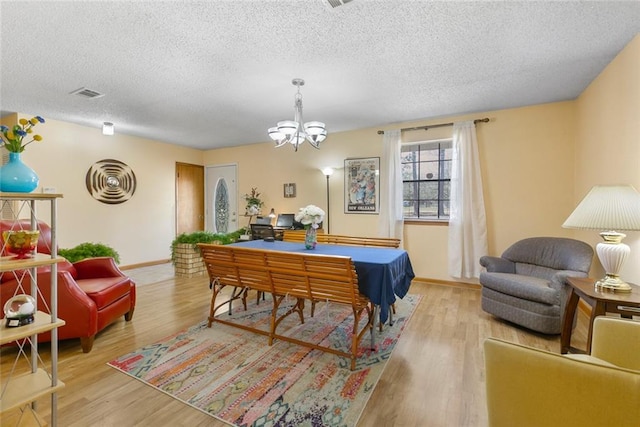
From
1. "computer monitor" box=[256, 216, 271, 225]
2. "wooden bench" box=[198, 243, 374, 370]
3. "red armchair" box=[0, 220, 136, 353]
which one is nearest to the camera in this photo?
"wooden bench" box=[198, 243, 374, 370]

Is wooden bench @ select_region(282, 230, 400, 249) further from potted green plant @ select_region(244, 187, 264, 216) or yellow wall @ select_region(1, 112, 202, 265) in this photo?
yellow wall @ select_region(1, 112, 202, 265)

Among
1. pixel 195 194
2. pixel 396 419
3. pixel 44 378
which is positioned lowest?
pixel 396 419

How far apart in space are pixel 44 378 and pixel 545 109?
5.31 metres

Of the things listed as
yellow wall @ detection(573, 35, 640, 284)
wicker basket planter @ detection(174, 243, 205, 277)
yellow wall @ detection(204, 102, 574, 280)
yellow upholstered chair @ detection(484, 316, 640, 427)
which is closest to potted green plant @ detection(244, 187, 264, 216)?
wicker basket planter @ detection(174, 243, 205, 277)

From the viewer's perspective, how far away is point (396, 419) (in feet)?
5.19

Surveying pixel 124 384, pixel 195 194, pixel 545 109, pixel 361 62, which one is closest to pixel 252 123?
pixel 361 62

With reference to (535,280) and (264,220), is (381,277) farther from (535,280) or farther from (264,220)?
(264,220)

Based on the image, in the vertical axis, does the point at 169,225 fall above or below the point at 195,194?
below

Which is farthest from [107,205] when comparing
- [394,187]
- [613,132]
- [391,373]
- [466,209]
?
[613,132]

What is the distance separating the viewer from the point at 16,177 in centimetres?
127

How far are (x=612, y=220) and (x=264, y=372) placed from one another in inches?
103

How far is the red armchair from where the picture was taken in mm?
2184

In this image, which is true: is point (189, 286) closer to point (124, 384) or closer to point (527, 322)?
point (124, 384)

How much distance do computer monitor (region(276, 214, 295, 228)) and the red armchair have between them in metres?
2.71
